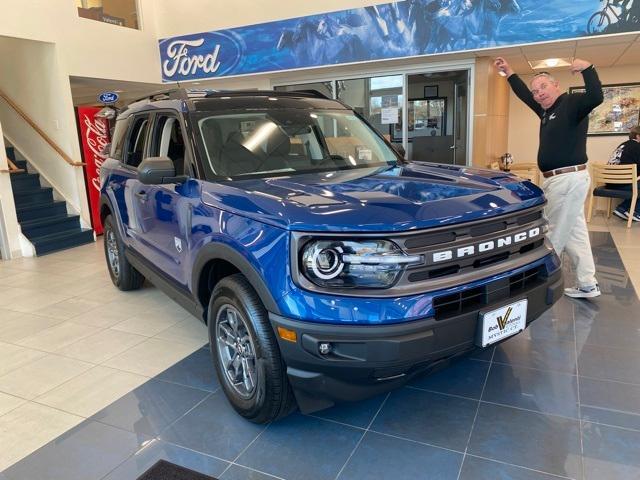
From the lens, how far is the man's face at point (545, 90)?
3.49 m

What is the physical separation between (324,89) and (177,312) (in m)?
5.87

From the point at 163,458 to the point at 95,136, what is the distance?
20.9ft

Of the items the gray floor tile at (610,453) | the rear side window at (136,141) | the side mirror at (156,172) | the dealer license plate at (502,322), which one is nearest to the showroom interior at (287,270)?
the gray floor tile at (610,453)

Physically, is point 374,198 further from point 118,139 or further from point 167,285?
point 118,139

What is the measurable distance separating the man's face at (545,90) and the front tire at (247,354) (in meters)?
2.69

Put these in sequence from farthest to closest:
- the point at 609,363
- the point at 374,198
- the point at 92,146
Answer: the point at 92,146 < the point at 609,363 < the point at 374,198

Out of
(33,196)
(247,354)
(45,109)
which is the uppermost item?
(45,109)

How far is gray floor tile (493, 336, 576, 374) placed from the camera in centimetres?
273

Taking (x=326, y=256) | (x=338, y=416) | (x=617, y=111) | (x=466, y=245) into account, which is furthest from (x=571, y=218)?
(x=617, y=111)

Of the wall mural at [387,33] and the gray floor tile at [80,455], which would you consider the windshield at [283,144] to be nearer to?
the gray floor tile at [80,455]

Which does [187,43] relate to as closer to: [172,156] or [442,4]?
[442,4]

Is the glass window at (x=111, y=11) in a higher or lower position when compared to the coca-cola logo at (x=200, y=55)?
higher

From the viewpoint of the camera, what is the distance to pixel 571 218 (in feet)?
Result: 11.5

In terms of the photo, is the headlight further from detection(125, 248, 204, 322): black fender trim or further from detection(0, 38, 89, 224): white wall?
detection(0, 38, 89, 224): white wall
